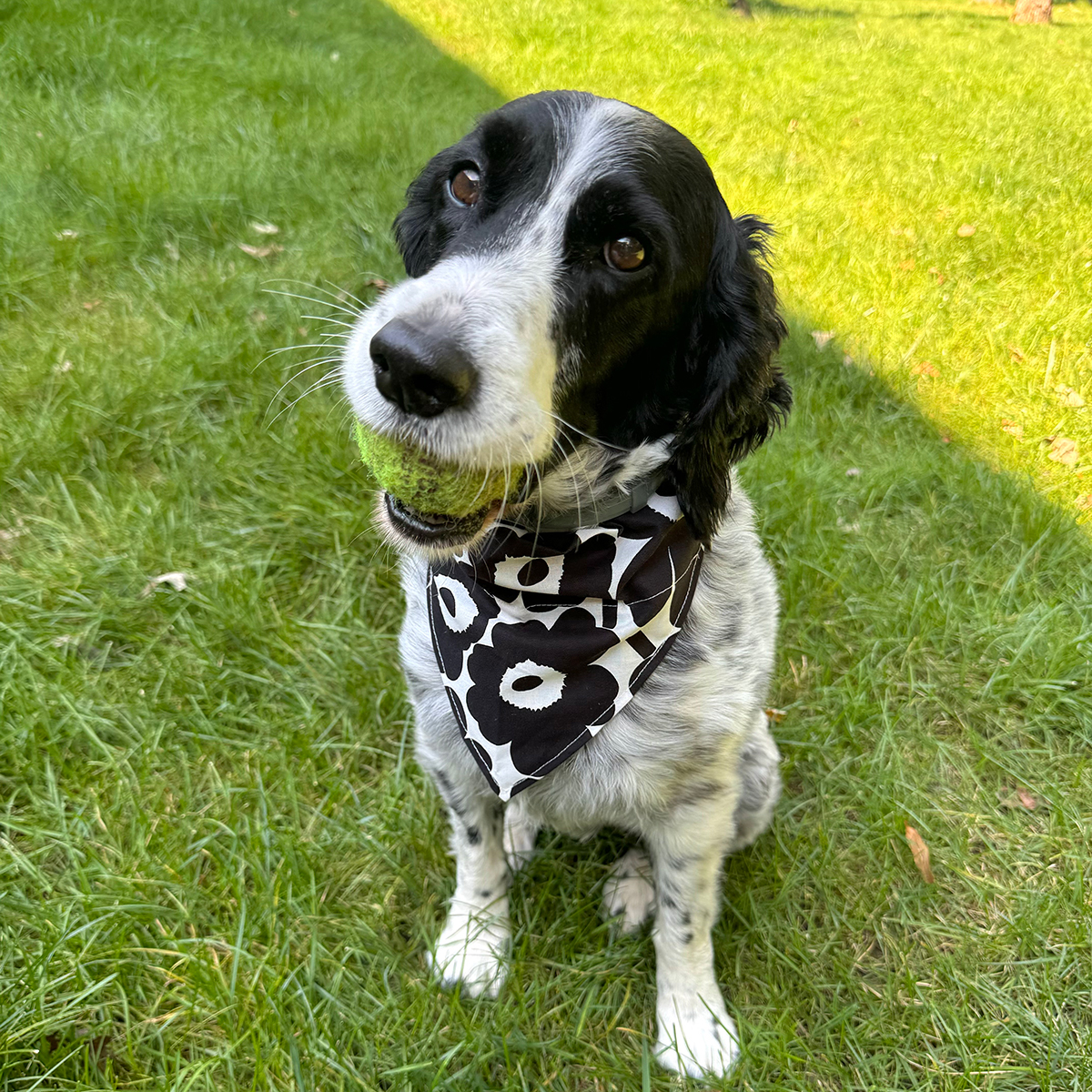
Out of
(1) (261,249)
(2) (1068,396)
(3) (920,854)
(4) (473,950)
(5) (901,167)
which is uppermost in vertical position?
(5) (901,167)

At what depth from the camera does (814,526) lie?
339 centimetres

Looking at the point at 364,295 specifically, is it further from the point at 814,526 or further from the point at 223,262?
the point at 814,526

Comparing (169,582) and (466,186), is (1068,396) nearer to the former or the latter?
(466,186)

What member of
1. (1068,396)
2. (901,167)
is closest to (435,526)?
(1068,396)

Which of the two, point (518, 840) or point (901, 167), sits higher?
point (901, 167)

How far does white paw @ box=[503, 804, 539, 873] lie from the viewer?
248 cm

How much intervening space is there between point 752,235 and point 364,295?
2965 millimetres

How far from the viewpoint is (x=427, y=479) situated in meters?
1.52

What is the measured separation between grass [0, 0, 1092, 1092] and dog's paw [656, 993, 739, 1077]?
0.22 feet

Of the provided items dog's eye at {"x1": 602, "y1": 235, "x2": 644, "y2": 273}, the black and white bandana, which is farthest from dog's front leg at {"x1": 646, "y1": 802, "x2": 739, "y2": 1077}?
dog's eye at {"x1": 602, "y1": 235, "x2": 644, "y2": 273}

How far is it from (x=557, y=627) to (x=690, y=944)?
3.09ft

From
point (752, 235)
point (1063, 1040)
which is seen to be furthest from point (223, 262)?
point (1063, 1040)

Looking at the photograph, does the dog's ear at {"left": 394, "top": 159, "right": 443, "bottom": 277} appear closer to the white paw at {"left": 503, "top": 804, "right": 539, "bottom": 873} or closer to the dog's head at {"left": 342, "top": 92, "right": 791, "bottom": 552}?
the dog's head at {"left": 342, "top": 92, "right": 791, "bottom": 552}

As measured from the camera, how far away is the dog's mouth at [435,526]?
1.64 m
